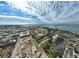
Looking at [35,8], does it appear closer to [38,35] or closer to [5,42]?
[38,35]

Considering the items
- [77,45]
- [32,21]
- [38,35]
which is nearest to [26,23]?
[32,21]

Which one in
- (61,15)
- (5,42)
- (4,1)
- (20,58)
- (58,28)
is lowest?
(20,58)

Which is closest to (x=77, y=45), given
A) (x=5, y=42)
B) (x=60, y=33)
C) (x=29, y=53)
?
(x=60, y=33)

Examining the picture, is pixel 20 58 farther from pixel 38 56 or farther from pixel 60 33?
pixel 60 33

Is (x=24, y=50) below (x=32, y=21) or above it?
below

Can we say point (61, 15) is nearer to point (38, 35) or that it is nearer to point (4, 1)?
point (38, 35)

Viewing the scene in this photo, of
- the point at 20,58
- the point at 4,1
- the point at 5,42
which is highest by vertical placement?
the point at 4,1

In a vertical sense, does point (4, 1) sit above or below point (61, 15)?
above

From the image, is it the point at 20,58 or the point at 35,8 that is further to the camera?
the point at 35,8
